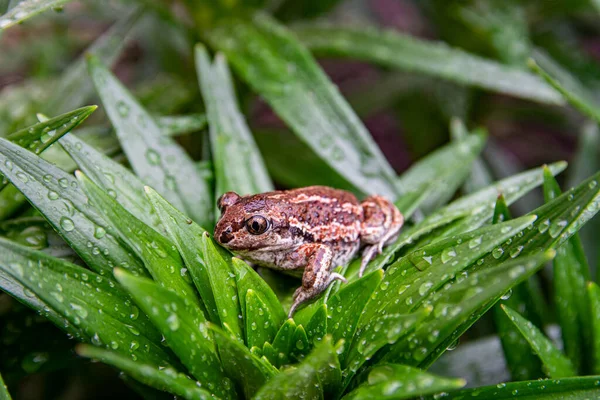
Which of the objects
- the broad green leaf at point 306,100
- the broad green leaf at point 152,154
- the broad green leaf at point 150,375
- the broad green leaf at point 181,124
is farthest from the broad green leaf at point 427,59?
the broad green leaf at point 150,375

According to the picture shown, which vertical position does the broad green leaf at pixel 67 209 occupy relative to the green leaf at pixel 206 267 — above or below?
above

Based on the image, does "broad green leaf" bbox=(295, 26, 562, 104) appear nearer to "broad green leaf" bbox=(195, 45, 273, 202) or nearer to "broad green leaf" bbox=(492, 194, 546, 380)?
"broad green leaf" bbox=(195, 45, 273, 202)

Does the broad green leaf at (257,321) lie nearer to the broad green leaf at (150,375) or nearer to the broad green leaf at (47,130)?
the broad green leaf at (150,375)

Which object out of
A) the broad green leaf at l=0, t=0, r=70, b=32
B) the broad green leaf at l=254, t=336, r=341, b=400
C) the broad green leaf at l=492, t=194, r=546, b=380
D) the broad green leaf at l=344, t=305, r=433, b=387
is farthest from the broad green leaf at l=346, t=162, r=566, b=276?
the broad green leaf at l=0, t=0, r=70, b=32

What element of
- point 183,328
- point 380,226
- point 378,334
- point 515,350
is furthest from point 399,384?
point 380,226

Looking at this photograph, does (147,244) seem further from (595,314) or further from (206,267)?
(595,314)

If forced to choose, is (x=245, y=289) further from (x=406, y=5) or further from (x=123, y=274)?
(x=406, y=5)
